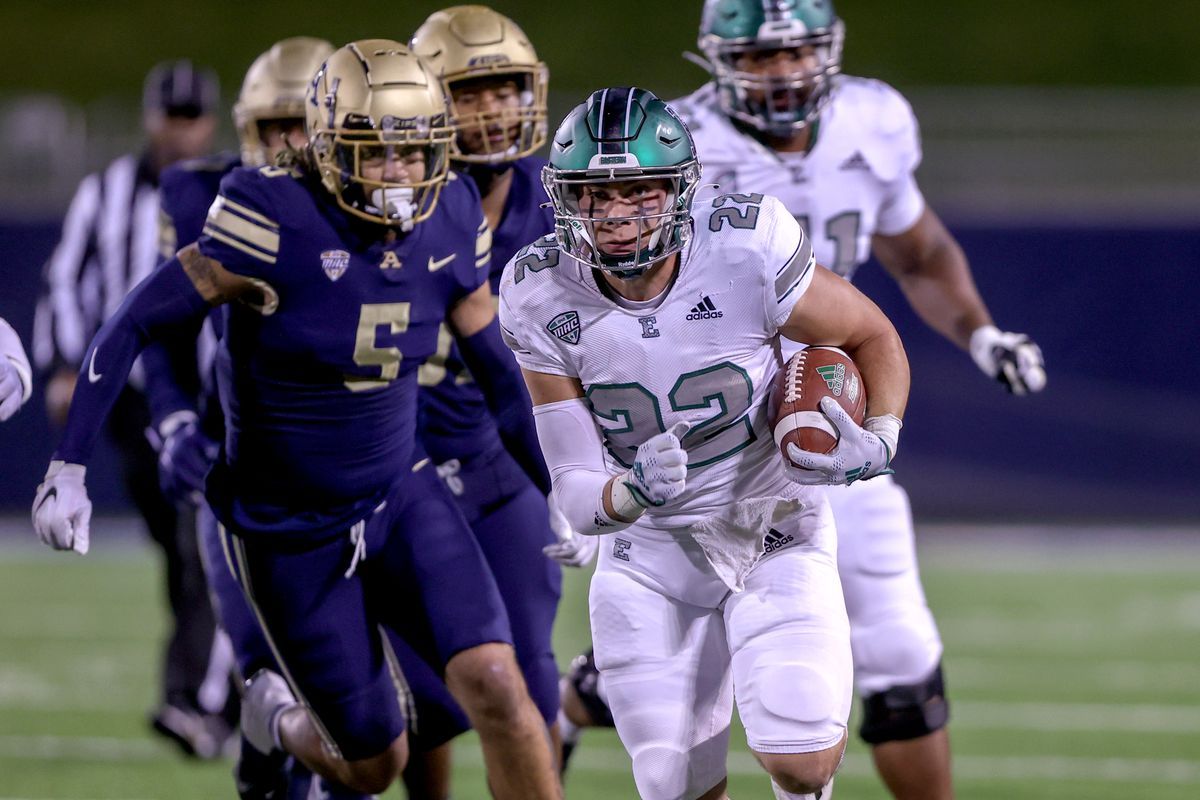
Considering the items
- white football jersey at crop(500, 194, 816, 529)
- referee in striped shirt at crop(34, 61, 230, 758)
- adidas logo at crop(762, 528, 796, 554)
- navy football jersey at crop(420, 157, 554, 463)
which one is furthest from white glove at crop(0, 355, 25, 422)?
referee in striped shirt at crop(34, 61, 230, 758)

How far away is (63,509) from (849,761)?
280 centimetres

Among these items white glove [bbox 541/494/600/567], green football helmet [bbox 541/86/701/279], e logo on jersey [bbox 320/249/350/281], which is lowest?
white glove [bbox 541/494/600/567]

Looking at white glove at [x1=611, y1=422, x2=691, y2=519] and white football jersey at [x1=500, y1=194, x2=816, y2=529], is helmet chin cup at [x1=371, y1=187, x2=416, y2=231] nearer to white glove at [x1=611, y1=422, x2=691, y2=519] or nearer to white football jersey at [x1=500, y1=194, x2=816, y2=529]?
white football jersey at [x1=500, y1=194, x2=816, y2=529]

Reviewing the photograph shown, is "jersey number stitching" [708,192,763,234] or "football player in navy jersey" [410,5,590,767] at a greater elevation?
"jersey number stitching" [708,192,763,234]

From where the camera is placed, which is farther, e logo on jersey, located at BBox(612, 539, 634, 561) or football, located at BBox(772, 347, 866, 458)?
e logo on jersey, located at BBox(612, 539, 634, 561)

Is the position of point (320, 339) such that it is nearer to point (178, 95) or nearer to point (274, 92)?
point (274, 92)

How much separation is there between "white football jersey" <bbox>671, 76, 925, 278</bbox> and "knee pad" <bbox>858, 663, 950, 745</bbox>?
3.27 ft

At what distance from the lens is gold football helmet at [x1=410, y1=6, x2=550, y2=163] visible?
4.36 metres

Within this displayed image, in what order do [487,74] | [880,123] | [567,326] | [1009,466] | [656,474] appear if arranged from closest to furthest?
[656,474]
[567,326]
[487,74]
[880,123]
[1009,466]

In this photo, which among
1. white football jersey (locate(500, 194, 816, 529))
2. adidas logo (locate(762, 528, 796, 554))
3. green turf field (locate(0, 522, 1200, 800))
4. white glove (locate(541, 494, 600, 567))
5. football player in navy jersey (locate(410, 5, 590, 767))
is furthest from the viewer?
green turf field (locate(0, 522, 1200, 800))

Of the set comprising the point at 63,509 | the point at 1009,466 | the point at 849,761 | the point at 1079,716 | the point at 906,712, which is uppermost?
the point at 63,509

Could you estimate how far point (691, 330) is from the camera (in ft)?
11.0

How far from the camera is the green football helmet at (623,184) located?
3299 mm

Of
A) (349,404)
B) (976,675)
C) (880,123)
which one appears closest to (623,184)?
(349,404)
